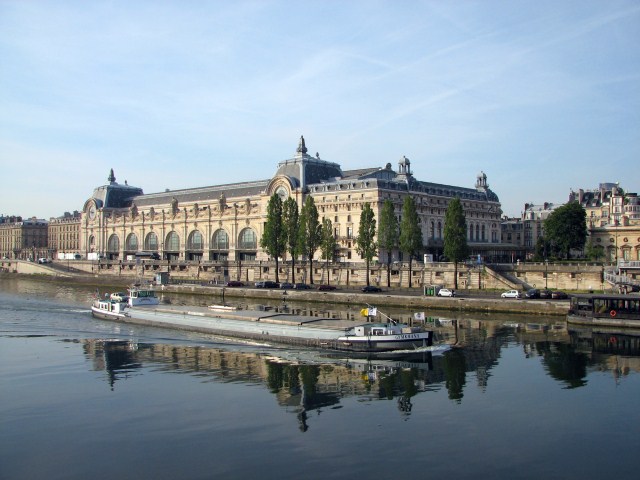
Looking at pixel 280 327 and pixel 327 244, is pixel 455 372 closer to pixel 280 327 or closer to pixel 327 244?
pixel 280 327

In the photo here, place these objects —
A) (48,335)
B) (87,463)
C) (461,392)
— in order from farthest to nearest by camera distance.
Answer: (48,335) → (461,392) → (87,463)

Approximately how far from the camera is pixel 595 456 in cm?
2738

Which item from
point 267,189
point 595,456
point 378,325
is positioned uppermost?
point 267,189

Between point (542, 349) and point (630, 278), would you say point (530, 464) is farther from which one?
point (630, 278)

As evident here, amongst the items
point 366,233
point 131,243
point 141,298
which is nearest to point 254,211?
point 366,233

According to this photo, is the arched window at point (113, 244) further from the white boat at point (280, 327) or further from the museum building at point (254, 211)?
the white boat at point (280, 327)

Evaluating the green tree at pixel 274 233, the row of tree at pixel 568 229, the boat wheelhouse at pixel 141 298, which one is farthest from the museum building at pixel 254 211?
the boat wheelhouse at pixel 141 298

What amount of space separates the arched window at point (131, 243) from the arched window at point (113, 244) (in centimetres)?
434

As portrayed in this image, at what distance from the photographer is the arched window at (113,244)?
14900 centimetres

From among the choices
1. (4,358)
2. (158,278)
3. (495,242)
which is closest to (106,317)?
(4,358)

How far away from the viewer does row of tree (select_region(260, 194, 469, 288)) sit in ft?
274

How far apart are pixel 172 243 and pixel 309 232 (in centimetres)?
4895

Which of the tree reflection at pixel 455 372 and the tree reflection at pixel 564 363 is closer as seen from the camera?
the tree reflection at pixel 455 372

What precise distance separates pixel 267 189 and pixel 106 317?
5393 cm
